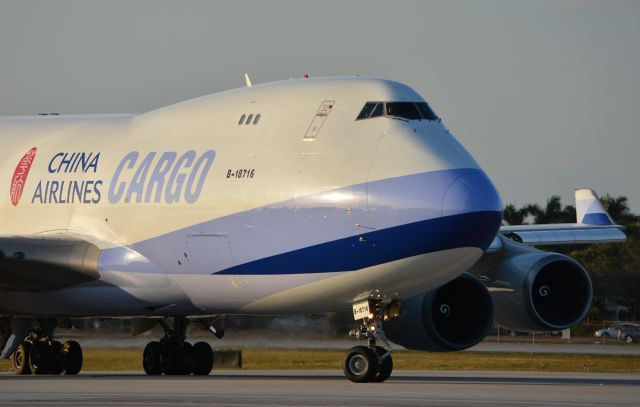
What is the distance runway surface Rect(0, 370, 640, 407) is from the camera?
68.0 ft

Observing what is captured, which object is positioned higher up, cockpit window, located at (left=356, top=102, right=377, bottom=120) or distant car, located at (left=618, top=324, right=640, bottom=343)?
cockpit window, located at (left=356, top=102, right=377, bottom=120)

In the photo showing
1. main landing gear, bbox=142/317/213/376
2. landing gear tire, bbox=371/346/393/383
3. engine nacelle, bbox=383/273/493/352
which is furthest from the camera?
main landing gear, bbox=142/317/213/376

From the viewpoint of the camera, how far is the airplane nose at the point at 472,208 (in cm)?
2367

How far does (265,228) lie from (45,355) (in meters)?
7.32

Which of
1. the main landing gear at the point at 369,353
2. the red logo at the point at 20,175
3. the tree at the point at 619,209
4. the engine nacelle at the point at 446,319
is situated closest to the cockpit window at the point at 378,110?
the main landing gear at the point at 369,353

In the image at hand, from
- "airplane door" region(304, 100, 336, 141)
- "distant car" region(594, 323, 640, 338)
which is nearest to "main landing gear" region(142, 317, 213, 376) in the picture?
"airplane door" region(304, 100, 336, 141)

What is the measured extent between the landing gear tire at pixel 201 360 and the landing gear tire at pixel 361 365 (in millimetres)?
6316

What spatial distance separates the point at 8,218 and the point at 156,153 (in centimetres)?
390

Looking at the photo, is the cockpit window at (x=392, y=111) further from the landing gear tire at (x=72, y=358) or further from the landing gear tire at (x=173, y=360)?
the landing gear tire at (x=72, y=358)

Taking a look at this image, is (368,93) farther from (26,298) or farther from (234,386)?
(26,298)

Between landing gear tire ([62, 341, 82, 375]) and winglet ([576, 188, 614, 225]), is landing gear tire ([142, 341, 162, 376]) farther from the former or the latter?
winglet ([576, 188, 614, 225])

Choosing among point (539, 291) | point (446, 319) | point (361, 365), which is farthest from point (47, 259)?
point (539, 291)

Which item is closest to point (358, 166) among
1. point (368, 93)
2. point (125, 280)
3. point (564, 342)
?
point (368, 93)

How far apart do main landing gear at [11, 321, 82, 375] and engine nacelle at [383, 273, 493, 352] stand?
265 inches
